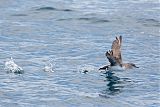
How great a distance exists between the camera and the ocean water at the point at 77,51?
2502cm

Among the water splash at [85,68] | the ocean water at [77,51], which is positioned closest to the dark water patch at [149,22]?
the ocean water at [77,51]

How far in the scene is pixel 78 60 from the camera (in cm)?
3031

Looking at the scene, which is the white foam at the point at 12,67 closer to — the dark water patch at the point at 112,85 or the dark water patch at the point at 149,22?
the dark water patch at the point at 112,85

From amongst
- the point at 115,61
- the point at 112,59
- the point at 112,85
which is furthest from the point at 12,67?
the point at 112,85

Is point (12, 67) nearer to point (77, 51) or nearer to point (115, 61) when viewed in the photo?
point (115, 61)

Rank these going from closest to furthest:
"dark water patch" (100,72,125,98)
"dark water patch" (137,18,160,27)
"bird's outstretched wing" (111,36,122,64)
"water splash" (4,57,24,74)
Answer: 1. "dark water patch" (100,72,125,98)
2. "water splash" (4,57,24,74)
3. "bird's outstretched wing" (111,36,122,64)
4. "dark water patch" (137,18,160,27)

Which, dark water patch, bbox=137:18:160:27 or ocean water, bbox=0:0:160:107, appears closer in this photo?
ocean water, bbox=0:0:160:107

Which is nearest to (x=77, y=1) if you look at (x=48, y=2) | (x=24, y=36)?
(x=48, y=2)

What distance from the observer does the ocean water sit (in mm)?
25016

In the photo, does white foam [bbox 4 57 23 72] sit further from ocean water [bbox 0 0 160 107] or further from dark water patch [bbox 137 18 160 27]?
dark water patch [bbox 137 18 160 27]

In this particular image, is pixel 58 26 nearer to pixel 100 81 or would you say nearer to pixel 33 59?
pixel 33 59

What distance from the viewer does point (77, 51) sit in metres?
32.1

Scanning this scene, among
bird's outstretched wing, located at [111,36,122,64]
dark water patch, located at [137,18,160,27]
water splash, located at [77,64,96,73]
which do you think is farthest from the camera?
dark water patch, located at [137,18,160,27]

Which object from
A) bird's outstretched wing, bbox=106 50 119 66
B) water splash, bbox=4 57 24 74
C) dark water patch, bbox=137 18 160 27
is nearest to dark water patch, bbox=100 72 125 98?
bird's outstretched wing, bbox=106 50 119 66
